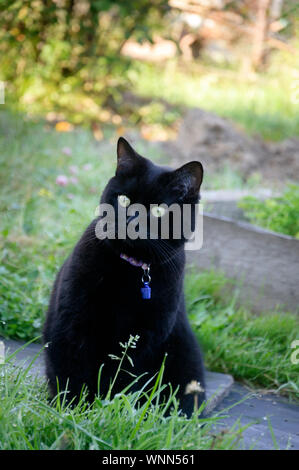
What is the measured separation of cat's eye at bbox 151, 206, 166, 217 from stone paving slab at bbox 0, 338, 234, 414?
71 cm

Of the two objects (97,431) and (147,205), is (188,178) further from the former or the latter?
(97,431)

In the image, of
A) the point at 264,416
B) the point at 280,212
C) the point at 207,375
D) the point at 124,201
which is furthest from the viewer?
the point at 280,212

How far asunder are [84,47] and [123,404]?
4.74m

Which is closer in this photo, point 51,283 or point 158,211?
point 158,211

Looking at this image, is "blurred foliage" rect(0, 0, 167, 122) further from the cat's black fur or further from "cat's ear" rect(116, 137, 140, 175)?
the cat's black fur

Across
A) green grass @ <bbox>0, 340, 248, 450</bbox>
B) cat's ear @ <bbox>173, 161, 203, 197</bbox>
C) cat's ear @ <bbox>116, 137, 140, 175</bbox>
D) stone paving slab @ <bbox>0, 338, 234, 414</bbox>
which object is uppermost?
cat's ear @ <bbox>116, 137, 140, 175</bbox>

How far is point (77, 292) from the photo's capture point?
191 cm

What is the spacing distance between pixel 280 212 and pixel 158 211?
139 cm

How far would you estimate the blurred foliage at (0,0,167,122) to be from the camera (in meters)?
5.06

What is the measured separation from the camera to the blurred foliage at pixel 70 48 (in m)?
5.06

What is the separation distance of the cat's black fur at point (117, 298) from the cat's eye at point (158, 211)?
0.03m

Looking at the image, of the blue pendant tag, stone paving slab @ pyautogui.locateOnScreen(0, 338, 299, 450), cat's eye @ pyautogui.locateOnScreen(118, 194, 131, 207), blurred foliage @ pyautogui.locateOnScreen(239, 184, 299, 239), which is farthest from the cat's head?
blurred foliage @ pyautogui.locateOnScreen(239, 184, 299, 239)

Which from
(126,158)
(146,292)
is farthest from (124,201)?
(146,292)

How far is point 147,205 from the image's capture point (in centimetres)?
199
